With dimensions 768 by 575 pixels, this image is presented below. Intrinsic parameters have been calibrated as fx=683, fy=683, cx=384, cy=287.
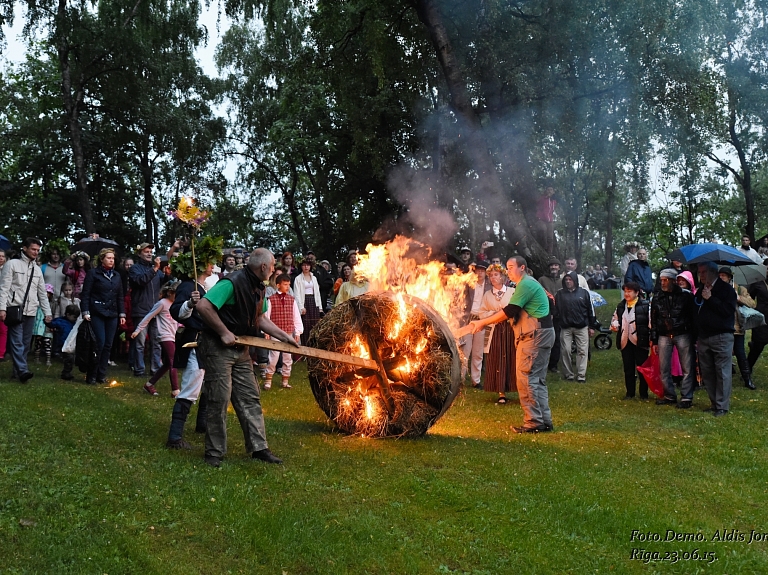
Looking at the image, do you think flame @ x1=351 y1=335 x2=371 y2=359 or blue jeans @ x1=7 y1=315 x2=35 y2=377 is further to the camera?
blue jeans @ x1=7 y1=315 x2=35 y2=377

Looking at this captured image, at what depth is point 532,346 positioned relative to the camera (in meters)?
9.00

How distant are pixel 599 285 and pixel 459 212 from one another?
A: 17.0 metres

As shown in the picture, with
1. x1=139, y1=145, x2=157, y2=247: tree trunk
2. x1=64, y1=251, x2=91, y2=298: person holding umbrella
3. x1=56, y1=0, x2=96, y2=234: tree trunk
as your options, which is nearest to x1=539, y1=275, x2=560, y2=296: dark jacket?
x1=64, y1=251, x2=91, y2=298: person holding umbrella

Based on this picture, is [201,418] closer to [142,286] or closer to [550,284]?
[142,286]

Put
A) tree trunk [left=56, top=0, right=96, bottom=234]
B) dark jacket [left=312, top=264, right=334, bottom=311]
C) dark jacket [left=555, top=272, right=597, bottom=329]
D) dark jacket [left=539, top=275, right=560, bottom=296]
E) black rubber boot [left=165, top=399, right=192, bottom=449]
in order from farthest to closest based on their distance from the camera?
tree trunk [left=56, top=0, right=96, bottom=234]
dark jacket [left=312, top=264, right=334, bottom=311]
dark jacket [left=539, top=275, right=560, bottom=296]
dark jacket [left=555, top=272, right=597, bottom=329]
black rubber boot [left=165, top=399, right=192, bottom=449]

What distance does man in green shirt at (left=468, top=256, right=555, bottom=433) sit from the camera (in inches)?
354

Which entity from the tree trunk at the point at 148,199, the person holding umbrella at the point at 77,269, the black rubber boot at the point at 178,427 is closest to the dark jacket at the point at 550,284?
the black rubber boot at the point at 178,427

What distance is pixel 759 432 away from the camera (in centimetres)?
888

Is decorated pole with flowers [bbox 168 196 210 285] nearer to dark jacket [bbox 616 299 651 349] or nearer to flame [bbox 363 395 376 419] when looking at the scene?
flame [bbox 363 395 376 419]

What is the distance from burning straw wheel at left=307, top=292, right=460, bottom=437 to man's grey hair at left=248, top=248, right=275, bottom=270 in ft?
5.80

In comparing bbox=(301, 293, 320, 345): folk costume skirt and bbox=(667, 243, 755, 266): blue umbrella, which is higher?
bbox=(667, 243, 755, 266): blue umbrella

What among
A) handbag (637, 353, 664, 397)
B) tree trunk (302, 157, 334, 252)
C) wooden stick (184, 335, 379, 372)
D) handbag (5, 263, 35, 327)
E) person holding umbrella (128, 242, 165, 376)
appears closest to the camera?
wooden stick (184, 335, 379, 372)

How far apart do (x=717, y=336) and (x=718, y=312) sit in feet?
1.16

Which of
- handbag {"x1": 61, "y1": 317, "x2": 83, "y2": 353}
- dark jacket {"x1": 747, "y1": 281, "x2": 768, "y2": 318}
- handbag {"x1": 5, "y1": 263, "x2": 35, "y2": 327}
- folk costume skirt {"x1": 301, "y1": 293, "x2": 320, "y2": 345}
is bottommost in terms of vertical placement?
handbag {"x1": 61, "y1": 317, "x2": 83, "y2": 353}
